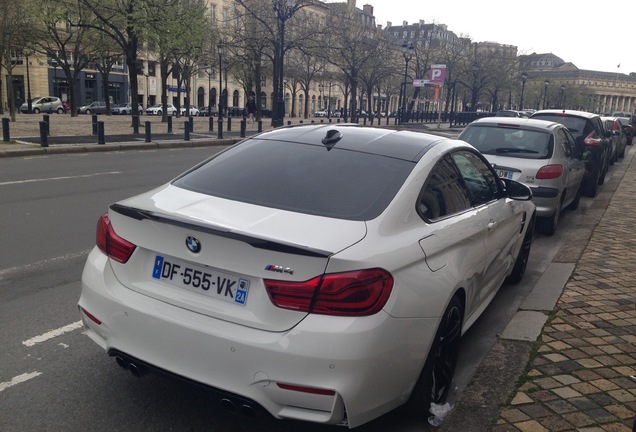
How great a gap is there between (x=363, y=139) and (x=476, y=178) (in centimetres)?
108

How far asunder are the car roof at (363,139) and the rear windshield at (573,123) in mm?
8954

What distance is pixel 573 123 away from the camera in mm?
12375

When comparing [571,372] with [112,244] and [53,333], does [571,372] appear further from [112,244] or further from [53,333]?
[53,333]

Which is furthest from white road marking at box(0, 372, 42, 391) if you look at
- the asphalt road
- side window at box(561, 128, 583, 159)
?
side window at box(561, 128, 583, 159)

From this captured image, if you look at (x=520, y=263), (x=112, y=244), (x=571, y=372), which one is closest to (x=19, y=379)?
(x=112, y=244)

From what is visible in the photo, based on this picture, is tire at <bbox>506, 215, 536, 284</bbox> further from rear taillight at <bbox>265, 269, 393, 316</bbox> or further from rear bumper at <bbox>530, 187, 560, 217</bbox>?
rear taillight at <bbox>265, 269, 393, 316</bbox>

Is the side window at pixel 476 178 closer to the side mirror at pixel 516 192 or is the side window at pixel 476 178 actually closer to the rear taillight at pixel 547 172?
Answer: the side mirror at pixel 516 192

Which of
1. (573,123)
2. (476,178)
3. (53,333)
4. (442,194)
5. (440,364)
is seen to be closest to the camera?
(440,364)

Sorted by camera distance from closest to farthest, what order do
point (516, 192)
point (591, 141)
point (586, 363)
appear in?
point (586, 363), point (516, 192), point (591, 141)

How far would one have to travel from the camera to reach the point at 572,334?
450 cm

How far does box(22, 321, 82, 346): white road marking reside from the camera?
4.02 metres

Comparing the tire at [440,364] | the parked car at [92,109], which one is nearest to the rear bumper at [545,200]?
the tire at [440,364]

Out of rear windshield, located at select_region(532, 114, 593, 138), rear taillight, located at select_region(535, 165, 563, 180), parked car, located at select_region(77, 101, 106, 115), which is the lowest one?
parked car, located at select_region(77, 101, 106, 115)

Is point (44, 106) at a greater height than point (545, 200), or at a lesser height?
lesser
